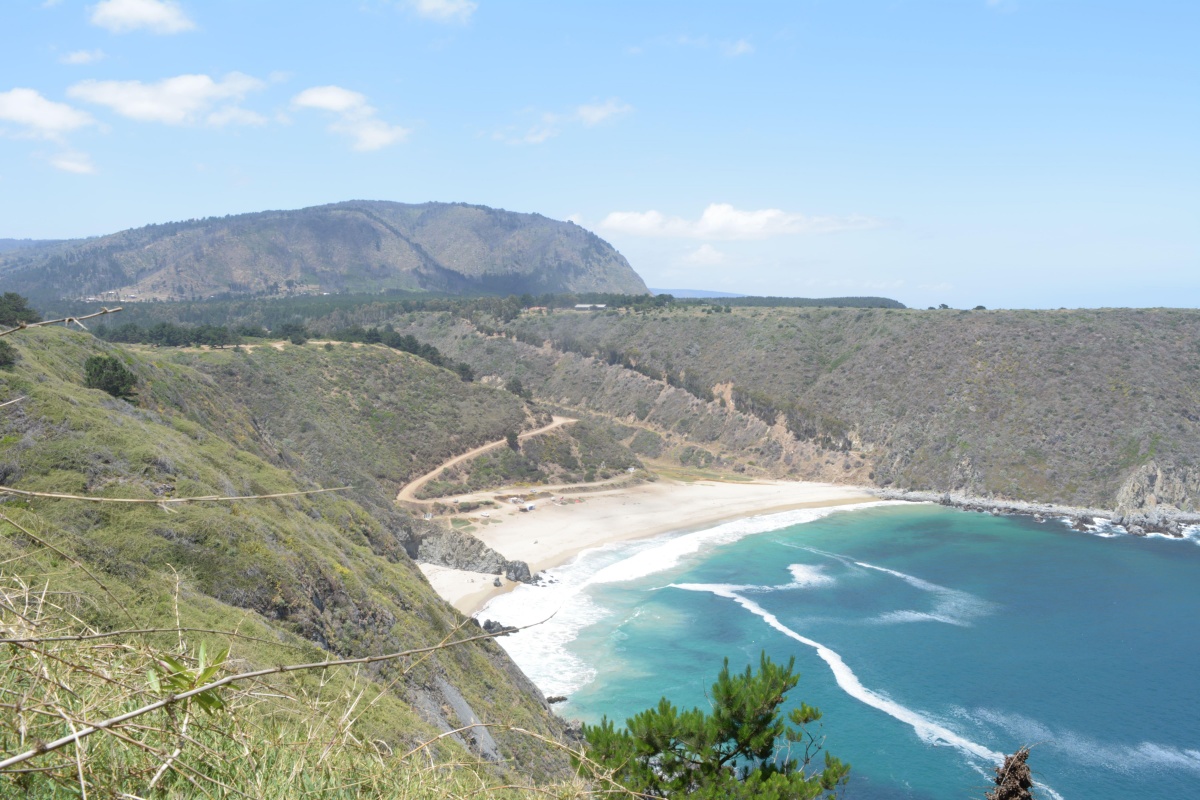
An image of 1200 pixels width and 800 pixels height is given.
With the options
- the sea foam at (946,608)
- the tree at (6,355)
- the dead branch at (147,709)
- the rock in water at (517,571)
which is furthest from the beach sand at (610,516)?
the dead branch at (147,709)

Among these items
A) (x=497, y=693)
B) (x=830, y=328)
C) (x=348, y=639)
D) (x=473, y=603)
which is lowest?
(x=473, y=603)

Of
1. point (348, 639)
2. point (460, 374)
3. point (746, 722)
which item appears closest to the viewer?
point (746, 722)

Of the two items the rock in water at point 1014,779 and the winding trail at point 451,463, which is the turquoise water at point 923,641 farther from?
the winding trail at point 451,463

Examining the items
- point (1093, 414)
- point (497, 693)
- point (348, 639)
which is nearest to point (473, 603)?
point (497, 693)

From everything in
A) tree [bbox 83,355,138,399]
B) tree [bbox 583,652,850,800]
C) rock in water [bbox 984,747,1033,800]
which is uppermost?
tree [bbox 83,355,138,399]

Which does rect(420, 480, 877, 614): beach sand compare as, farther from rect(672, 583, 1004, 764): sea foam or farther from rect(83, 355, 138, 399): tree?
rect(83, 355, 138, 399): tree

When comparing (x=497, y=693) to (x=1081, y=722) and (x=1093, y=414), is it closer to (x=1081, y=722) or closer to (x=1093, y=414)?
(x=1081, y=722)

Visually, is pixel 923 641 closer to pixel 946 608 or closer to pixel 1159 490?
pixel 946 608

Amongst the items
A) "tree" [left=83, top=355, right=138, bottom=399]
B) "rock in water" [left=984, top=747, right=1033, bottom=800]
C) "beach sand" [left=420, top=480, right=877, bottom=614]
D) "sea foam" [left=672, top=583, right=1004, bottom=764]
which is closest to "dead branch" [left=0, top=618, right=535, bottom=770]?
"rock in water" [left=984, top=747, right=1033, bottom=800]
